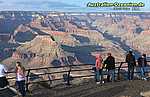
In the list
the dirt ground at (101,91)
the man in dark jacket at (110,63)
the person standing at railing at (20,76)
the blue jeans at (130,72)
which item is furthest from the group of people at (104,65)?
the person standing at railing at (20,76)

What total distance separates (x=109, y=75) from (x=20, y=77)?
19.9ft

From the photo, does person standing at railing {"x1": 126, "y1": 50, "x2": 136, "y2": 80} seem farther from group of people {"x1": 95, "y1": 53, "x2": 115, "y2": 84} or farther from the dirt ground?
the dirt ground

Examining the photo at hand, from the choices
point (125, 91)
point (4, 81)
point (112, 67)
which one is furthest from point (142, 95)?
point (4, 81)

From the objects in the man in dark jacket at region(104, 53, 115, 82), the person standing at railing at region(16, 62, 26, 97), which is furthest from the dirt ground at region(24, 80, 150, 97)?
the person standing at railing at region(16, 62, 26, 97)

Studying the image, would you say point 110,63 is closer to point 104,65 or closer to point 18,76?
point 104,65

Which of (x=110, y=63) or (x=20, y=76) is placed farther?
(x=110, y=63)

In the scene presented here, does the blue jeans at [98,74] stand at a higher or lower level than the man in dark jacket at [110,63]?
lower

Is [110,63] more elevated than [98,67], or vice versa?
[110,63]

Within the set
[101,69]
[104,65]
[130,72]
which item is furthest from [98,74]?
[130,72]

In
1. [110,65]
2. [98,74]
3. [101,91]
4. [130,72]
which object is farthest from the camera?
[130,72]

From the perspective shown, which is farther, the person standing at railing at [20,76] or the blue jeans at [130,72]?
the blue jeans at [130,72]

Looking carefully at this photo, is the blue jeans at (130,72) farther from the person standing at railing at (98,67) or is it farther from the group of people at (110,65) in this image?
the person standing at railing at (98,67)

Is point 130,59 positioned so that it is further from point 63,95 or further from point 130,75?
point 63,95

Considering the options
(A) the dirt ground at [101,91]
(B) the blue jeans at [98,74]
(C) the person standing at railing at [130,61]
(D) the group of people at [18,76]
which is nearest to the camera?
(D) the group of people at [18,76]
